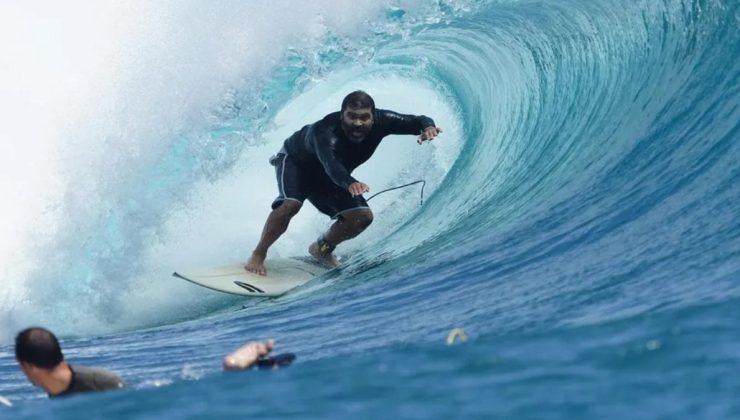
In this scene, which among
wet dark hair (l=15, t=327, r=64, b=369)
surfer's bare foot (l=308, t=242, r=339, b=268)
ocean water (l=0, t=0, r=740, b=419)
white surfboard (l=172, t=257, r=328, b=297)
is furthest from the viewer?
surfer's bare foot (l=308, t=242, r=339, b=268)

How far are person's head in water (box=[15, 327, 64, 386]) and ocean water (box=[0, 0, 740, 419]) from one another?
6.7 inches

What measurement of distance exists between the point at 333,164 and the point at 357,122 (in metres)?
0.35

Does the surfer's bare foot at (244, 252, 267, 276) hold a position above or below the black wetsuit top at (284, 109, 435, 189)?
below

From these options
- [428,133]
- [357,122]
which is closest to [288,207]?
[357,122]

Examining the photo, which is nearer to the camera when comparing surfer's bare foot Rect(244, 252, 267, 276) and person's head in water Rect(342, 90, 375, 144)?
person's head in water Rect(342, 90, 375, 144)

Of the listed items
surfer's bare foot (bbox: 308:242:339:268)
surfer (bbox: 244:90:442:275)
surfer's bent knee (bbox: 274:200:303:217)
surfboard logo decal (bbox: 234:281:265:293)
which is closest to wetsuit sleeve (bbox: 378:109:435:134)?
surfer (bbox: 244:90:442:275)

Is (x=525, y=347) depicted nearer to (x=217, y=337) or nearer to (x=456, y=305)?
(x=456, y=305)

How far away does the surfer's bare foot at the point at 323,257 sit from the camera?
1038 cm

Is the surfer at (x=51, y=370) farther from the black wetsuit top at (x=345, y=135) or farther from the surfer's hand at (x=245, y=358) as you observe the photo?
the black wetsuit top at (x=345, y=135)

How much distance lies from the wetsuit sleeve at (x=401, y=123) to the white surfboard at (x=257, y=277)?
1441 mm

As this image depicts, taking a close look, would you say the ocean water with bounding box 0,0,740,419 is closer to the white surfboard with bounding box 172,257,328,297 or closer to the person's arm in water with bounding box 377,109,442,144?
the white surfboard with bounding box 172,257,328,297

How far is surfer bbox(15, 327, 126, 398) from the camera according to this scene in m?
5.29

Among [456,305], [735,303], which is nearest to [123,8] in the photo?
[456,305]

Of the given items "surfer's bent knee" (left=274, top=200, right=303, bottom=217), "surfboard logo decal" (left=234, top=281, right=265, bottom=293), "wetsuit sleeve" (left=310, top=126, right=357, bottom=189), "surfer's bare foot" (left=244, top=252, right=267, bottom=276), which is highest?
"wetsuit sleeve" (left=310, top=126, right=357, bottom=189)
